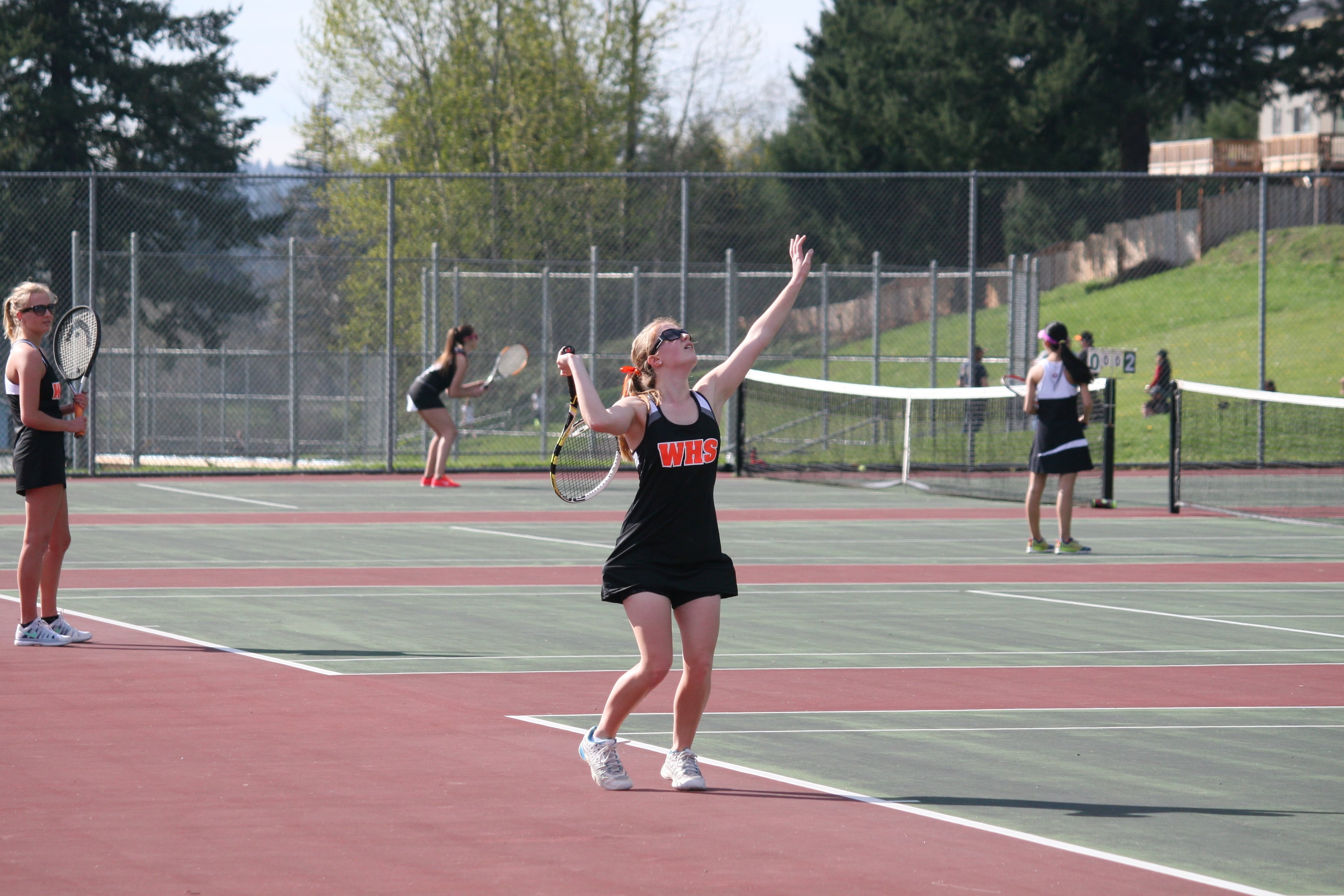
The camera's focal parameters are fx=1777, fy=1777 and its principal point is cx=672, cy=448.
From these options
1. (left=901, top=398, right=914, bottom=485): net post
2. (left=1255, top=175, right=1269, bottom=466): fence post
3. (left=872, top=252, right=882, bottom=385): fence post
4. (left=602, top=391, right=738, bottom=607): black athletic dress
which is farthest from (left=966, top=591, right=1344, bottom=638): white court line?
(left=872, top=252, right=882, bottom=385): fence post

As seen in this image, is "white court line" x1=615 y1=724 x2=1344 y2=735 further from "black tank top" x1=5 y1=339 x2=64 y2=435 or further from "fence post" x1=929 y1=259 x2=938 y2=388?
"fence post" x1=929 y1=259 x2=938 y2=388

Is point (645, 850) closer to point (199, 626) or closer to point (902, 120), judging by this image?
point (199, 626)

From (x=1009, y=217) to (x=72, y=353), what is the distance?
3744cm

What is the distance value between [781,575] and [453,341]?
7200 millimetres

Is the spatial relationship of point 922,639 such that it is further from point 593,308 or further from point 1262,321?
point 1262,321

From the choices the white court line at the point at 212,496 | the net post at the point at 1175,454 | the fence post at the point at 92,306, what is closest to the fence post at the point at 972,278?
the net post at the point at 1175,454

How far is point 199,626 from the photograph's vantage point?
32.6ft

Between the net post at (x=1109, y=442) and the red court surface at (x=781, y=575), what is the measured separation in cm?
309

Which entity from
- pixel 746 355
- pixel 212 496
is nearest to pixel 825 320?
pixel 212 496

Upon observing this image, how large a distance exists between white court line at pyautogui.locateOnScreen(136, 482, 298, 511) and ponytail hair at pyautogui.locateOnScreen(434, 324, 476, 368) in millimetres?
2177

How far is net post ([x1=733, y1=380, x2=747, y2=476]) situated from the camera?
21.8 m

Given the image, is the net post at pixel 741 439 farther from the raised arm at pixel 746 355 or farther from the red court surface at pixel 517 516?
the raised arm at pixel 746 355

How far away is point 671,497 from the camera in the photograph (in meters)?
5.96

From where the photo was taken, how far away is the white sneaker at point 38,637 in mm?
9047
